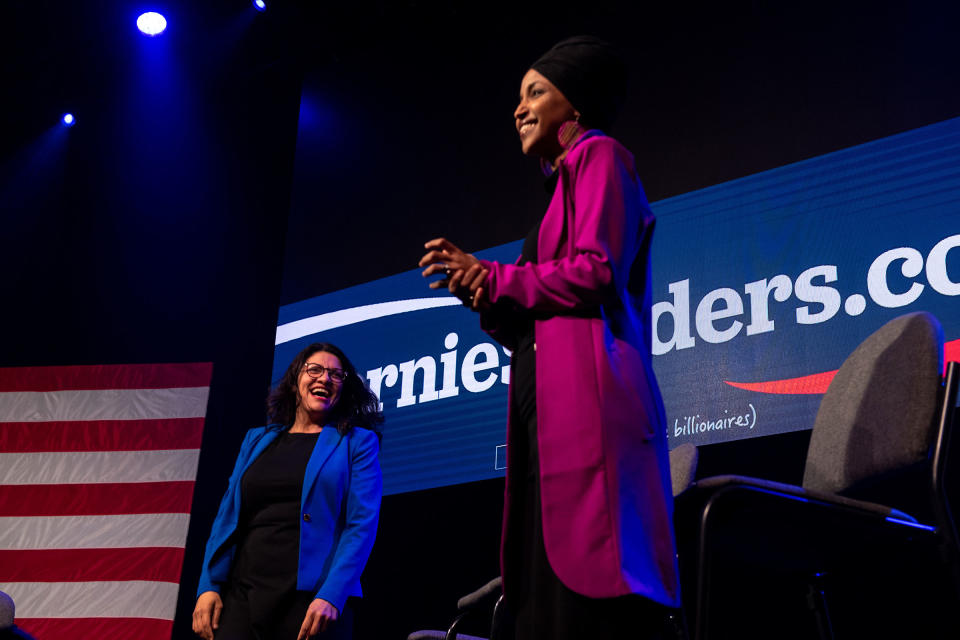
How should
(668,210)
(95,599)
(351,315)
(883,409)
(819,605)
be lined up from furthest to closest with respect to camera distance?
(95,599)
(351,315)
(668,210)
(819,605)
(883,409)

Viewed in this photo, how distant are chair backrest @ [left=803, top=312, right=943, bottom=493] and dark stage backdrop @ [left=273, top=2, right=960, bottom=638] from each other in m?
0.97

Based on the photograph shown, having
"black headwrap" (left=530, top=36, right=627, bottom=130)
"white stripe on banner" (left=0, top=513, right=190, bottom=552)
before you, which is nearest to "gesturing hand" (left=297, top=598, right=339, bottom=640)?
"black headwrap" (left=530, top=36, right=627, bottom=130)

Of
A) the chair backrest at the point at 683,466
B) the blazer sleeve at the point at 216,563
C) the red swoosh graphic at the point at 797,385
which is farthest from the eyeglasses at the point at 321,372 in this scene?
the red swoosh graphic at the point at 797,385

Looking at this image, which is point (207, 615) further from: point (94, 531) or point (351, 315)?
point (94, 531)

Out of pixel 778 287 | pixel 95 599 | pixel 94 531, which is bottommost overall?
pixel 95 599

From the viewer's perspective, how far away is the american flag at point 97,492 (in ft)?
14.9

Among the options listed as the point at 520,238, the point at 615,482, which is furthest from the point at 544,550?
the point at 520,238

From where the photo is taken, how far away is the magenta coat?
3.81 feet

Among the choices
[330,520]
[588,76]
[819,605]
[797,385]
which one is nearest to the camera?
[588,76]

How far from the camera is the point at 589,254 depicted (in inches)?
50.7

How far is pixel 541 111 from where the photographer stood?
155 cm

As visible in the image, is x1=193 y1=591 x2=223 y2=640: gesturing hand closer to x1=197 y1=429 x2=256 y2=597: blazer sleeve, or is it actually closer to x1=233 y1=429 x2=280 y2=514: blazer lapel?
x1=197 y1=429 x2=256 y2=597: blazer sleeve

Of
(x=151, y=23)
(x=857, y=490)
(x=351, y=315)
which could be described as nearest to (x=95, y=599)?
(x=351, y=315)

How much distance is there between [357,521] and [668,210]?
5.46ft
